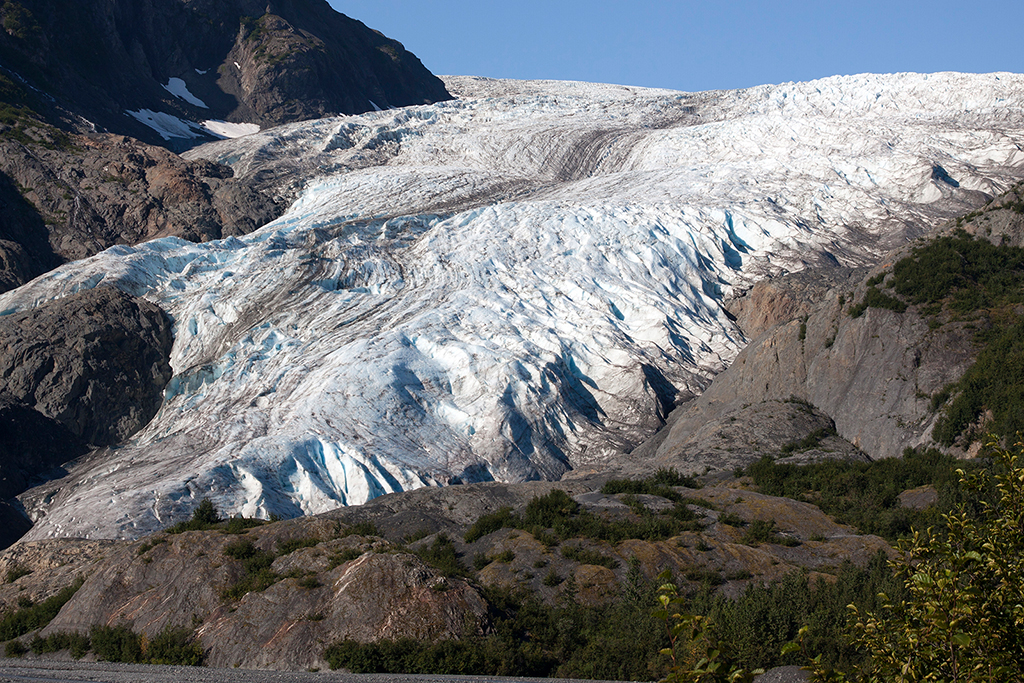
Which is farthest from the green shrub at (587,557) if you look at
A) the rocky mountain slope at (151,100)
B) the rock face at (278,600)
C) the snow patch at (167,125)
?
the snow patch at (167,125)

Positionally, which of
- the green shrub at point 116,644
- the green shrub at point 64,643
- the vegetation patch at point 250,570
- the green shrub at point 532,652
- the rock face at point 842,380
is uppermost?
the rock face at point 842,380

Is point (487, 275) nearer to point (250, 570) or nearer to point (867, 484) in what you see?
point (867, 484)

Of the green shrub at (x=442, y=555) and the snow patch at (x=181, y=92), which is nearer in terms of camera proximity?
the green shrub at (x=442, y=555)

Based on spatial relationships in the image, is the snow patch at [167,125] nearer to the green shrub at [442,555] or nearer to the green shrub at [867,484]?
the green shrub at [442,555]

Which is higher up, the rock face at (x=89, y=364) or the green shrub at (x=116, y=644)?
the rock face at (x=89, y=364)

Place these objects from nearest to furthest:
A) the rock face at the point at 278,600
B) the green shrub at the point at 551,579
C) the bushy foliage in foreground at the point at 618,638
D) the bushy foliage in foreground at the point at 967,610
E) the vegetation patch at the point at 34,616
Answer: the bushy foliage in foreground at the point at 967,610, the bushy foliage in foreground at the point at 618,638, the rock face at the point at 278,600, the green shrub at the point at 551,579, the vegetation patch at the point at 34,616

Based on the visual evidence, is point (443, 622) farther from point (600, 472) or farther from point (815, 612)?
point (600, 472)

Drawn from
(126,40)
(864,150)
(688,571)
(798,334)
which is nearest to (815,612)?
(688,571)
